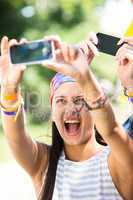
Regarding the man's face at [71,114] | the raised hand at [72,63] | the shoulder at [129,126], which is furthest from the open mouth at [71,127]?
the raised hand at [72,63]

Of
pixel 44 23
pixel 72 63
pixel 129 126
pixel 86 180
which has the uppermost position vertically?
pixel 44 23

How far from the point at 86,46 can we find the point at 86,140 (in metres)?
0.23

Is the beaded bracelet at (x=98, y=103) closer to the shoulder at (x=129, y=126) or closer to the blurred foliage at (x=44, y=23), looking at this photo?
the shoulder at (x=129, y=126)

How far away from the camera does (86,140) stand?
4.25 ft

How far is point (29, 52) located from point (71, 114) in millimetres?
194

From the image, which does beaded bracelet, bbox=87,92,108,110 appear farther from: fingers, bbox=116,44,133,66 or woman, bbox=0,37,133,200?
fingers, bbox=116,44,133,66

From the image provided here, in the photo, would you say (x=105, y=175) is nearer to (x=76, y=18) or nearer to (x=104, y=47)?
(x=104, y=47)

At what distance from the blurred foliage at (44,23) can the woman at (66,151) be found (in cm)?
29

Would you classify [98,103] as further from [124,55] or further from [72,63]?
[124,55]

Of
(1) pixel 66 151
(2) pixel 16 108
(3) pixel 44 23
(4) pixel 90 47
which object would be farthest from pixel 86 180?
(3) pixel 44 23

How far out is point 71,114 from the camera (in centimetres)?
129

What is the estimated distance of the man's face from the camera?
129cm

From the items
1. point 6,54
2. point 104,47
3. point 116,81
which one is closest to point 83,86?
point 6,54

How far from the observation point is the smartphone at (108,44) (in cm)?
136
